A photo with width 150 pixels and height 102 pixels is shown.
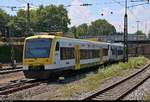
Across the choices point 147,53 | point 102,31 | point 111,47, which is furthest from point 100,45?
point 102,31

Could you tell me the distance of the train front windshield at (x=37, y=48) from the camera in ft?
82.1

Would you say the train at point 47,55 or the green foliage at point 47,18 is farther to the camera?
the green foliage at point 47,18

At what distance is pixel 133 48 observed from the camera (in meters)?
119

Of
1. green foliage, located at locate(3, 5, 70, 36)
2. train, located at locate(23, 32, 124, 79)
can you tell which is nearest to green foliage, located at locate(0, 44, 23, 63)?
train, located at locate(23, 32, 124, 79)

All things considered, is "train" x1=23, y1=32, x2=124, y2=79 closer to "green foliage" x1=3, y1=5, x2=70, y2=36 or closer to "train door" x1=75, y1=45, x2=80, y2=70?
"train door" x1=75, y1=45, x2=80, y2=70

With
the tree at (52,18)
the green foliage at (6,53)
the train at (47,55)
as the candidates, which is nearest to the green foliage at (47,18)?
the tree at (52,18)

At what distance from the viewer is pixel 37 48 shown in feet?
83.1

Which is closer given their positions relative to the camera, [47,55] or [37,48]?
[47,55]

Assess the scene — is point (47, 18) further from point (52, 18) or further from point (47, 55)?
point (47, 55)

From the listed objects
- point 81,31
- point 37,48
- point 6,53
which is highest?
point 37,48

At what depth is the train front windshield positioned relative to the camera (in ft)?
82.1

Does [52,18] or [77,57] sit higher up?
[52,18]

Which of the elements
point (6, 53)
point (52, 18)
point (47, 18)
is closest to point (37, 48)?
point (6, 53)

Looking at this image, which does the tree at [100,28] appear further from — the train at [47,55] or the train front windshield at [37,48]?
the train front windshield at [37,48]
